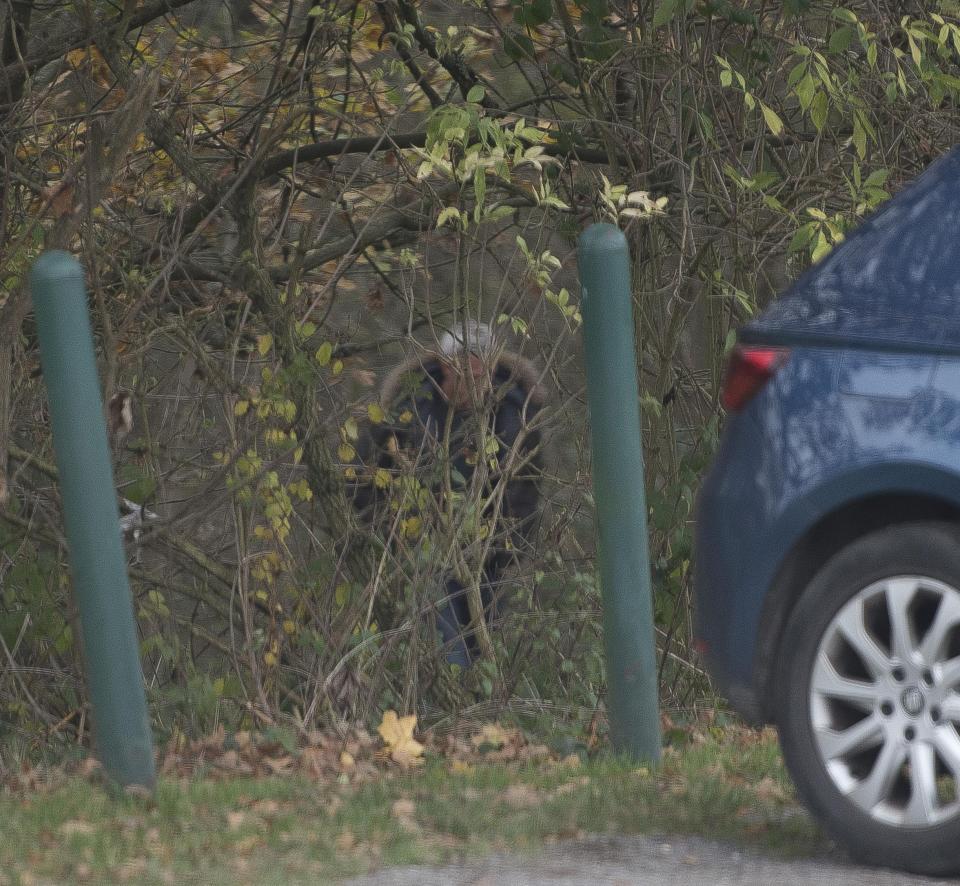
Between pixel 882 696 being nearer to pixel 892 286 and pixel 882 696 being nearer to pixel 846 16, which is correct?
pixel 892 286

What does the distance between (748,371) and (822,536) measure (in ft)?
1.43

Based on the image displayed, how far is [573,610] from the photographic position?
→ 6.98 metres

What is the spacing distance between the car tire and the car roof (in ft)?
1.53

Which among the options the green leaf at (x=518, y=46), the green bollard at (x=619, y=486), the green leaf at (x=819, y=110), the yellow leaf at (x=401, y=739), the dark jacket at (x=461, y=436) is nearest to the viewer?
the green bollard at (x=619, y=486)

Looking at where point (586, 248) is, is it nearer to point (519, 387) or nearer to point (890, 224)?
point (890, 224)

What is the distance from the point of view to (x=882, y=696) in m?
3.84

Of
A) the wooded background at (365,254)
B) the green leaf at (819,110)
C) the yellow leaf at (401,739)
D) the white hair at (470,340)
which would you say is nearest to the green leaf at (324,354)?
the wooded background at (365,254)

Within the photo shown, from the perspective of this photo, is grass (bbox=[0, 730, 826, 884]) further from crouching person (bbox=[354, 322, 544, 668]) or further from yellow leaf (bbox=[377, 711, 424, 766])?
crouching person (bbox=[354, 322, 544, 668])

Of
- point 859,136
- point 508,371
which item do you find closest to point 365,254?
point 508,371

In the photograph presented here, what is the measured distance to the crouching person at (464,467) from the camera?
6.51 metres

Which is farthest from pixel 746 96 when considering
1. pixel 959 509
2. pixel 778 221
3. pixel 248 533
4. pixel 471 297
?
pixel 959 509

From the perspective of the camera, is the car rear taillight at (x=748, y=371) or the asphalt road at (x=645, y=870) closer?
the asphalt road at (x=645, y=870)

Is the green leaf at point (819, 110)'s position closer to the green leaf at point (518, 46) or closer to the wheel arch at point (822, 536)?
the green leaf at point (518, 46)

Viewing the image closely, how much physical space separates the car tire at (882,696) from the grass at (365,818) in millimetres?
288
